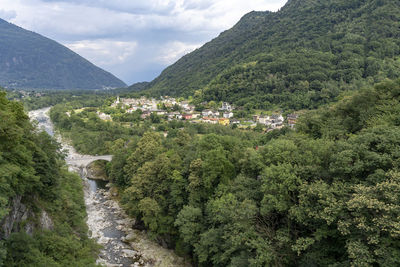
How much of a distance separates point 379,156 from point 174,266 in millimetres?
15735

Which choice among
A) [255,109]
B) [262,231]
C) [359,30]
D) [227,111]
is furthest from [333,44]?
[262,231]

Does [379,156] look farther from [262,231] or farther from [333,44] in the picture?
[333,44]

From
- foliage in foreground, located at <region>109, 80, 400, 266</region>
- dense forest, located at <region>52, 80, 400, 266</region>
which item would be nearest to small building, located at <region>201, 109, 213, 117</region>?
dense forest, located at <region>52, 80, 400, 266</region>

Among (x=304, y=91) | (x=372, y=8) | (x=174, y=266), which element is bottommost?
(x=174, y=266)

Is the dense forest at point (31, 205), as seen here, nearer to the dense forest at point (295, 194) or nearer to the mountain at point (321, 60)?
the dense forest at point (295, 194)

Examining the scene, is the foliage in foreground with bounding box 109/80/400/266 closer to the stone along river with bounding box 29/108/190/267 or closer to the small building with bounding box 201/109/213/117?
the stone along river with bounding box 29/108/190/267

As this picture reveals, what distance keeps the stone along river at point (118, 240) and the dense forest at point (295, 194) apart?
1.33 metres

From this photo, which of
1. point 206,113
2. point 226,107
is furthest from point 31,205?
point 226,107

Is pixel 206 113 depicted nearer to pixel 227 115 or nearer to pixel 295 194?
pixel 227 115

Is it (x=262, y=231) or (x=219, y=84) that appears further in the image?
(x=219, y=84)

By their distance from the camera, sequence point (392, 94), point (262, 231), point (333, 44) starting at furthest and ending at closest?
point (333, 44), point (392, 94), point (262, 231)

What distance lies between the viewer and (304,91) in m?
70.1

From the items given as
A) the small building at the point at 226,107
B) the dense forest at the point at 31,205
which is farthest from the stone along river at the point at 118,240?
the small building at the point at 226,107

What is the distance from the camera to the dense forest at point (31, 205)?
1071 cm
